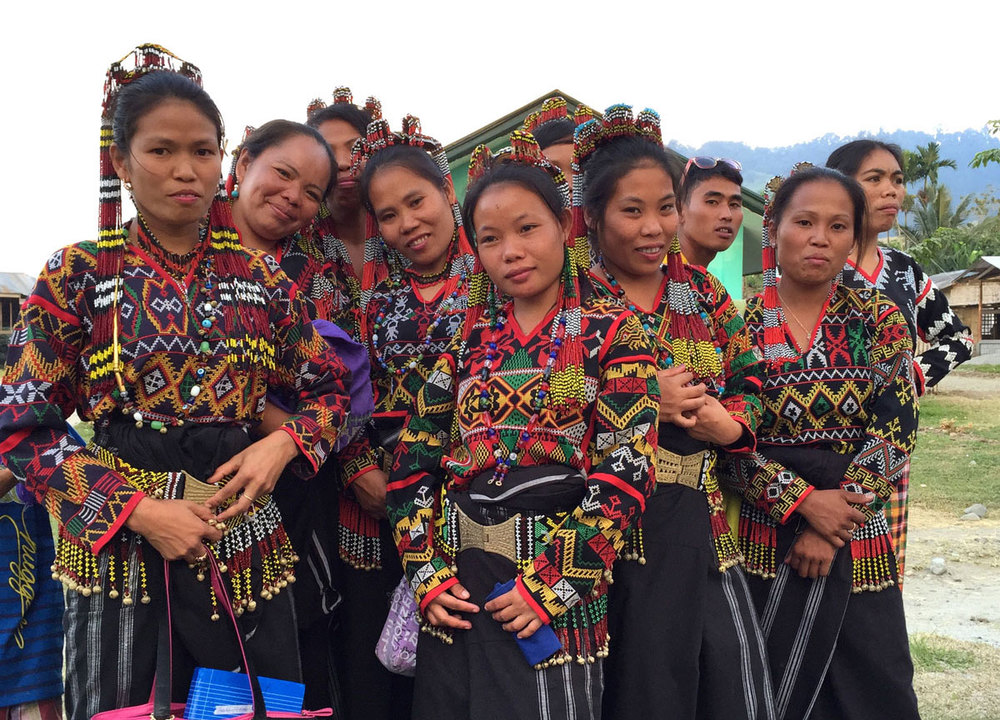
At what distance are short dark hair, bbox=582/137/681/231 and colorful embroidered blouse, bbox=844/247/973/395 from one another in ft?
4.37

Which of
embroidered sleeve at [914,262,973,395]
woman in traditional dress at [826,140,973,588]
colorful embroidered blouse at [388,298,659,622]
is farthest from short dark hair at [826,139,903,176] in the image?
colorful embroidered blouse at [388,298,659,622]

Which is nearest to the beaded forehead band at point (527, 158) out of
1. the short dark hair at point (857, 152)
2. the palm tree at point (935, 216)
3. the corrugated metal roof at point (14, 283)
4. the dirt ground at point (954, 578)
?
the short dark hair at point (857, 152)

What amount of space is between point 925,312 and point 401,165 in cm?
242

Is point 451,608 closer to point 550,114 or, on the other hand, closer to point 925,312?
point 550,114

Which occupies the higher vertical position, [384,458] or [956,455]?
[384,458]

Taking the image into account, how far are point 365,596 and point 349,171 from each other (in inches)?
69.0

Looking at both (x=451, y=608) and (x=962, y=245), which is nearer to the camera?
(x=451, y=608)

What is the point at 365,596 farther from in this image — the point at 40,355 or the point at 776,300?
the point at 776,300

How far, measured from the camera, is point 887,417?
287 centimetres

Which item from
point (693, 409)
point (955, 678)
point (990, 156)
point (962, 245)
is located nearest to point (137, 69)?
point (693, 409)

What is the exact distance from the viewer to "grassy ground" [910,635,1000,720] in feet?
12.9

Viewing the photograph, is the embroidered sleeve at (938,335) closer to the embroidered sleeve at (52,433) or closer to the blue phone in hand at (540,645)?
the blue phone in hand at (540,645)

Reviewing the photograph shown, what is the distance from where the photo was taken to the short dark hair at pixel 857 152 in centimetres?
379

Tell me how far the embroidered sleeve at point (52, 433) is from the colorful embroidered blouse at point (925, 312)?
9.75 ft
